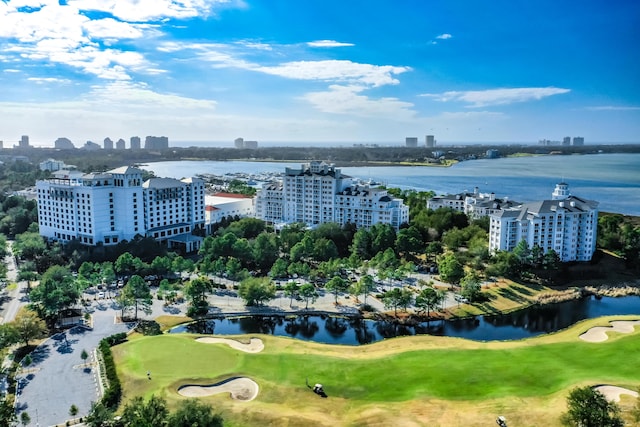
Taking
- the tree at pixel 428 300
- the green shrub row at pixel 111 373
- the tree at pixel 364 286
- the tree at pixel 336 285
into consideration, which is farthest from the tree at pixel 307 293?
the green shrub row at pixel 111 373

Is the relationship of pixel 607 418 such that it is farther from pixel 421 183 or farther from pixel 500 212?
pixel 421 183

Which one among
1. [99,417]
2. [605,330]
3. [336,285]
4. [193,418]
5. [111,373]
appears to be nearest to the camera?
[193,418]

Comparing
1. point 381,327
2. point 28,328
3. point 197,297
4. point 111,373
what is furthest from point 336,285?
point 28,328

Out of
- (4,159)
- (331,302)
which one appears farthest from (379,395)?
(4,159)

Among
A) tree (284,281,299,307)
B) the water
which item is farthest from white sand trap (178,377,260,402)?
tree (284,281,299,307)

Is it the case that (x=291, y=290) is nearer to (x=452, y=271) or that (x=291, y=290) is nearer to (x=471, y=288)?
(x=452, y=271)

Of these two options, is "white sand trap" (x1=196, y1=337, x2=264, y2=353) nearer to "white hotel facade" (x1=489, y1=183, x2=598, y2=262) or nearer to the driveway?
the driveway

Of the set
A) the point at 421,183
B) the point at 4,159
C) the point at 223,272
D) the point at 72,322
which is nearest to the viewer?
the point at 72,322
